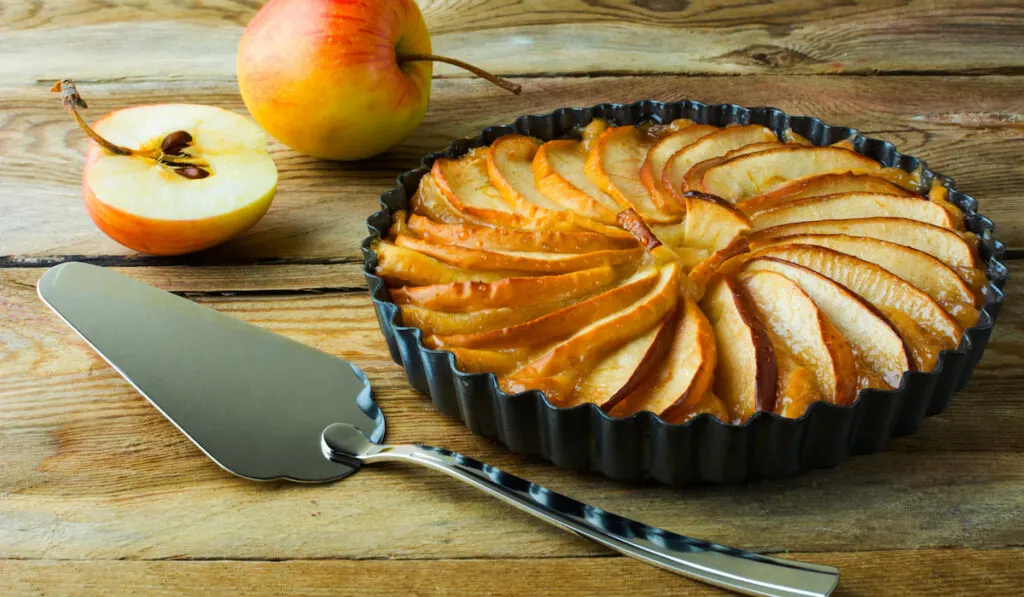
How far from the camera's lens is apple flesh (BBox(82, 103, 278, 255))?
2262 mm

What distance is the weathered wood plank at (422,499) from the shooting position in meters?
1.63

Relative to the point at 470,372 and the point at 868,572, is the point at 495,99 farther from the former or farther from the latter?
the point at 868,572

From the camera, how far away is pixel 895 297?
5.96ft

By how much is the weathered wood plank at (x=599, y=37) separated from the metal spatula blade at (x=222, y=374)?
5.04 feet

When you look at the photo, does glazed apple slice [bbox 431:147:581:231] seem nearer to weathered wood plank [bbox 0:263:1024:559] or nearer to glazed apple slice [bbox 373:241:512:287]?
glazed apple slice [bbox 373:241:512:287]

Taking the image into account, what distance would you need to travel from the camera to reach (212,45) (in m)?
3.64

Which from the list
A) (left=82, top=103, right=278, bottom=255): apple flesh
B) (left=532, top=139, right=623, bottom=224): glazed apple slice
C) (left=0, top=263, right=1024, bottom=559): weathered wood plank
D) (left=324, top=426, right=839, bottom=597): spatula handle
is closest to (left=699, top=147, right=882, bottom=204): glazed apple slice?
(left=532, top=139, right=623, bottom=224): glazed apple slice

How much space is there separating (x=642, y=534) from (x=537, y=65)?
2.18m

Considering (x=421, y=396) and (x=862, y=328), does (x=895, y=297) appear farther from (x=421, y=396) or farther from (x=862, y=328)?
(x=421, y=396)

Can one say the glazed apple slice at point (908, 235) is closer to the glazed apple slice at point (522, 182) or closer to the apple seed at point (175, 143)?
the glazed apple slice at point (522, 182)

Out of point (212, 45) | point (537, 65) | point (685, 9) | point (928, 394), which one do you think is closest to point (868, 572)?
point (928, 394)

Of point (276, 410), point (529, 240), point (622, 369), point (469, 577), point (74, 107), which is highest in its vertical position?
point (74, 107)

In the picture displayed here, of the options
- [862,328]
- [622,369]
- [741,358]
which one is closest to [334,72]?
[622,369]

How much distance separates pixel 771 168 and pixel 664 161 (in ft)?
0.83
